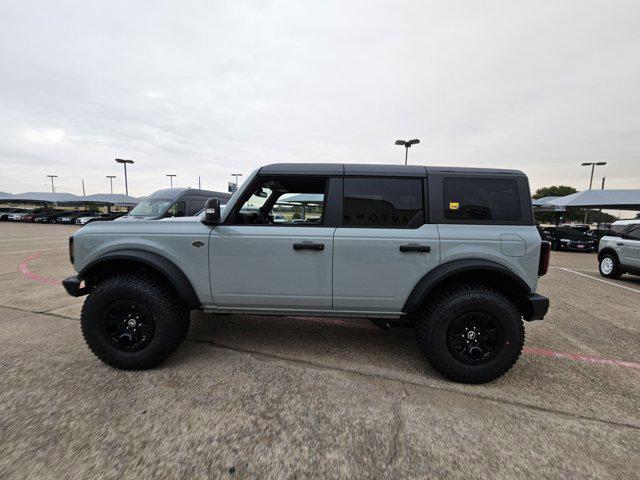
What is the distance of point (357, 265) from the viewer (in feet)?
8.82

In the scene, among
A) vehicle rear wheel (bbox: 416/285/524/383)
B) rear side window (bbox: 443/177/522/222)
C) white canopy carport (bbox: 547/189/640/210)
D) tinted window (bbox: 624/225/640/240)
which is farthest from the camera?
white canopy carport (bbox: 547/189/640/210)

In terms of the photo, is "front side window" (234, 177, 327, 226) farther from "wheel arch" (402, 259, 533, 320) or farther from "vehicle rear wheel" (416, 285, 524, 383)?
"vehicle rear wheel" (416, 285, 524, 383)

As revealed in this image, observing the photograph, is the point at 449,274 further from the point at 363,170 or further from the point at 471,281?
the point at 363,170

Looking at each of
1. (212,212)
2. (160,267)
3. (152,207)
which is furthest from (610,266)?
(152,207)

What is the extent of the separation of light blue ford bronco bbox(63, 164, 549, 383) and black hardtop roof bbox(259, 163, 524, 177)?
0.04 ft

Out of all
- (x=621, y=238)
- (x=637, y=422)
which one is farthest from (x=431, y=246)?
(x=621, y=238)

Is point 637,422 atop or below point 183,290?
below

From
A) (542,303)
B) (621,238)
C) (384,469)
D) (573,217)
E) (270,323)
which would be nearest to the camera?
(384,469)

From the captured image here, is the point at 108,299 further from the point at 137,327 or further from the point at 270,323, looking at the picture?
the point at 270,323

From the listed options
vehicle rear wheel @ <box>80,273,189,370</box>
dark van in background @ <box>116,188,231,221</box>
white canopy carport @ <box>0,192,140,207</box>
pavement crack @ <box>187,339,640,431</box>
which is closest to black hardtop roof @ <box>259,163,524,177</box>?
vehicle rear wheel @ <box>80,273,189,370</box>

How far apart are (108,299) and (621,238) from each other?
10655 mm

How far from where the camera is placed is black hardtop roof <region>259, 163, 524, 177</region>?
2758mm

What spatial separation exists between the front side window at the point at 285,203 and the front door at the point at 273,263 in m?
0.02

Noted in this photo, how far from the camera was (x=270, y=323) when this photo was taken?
3984mm
